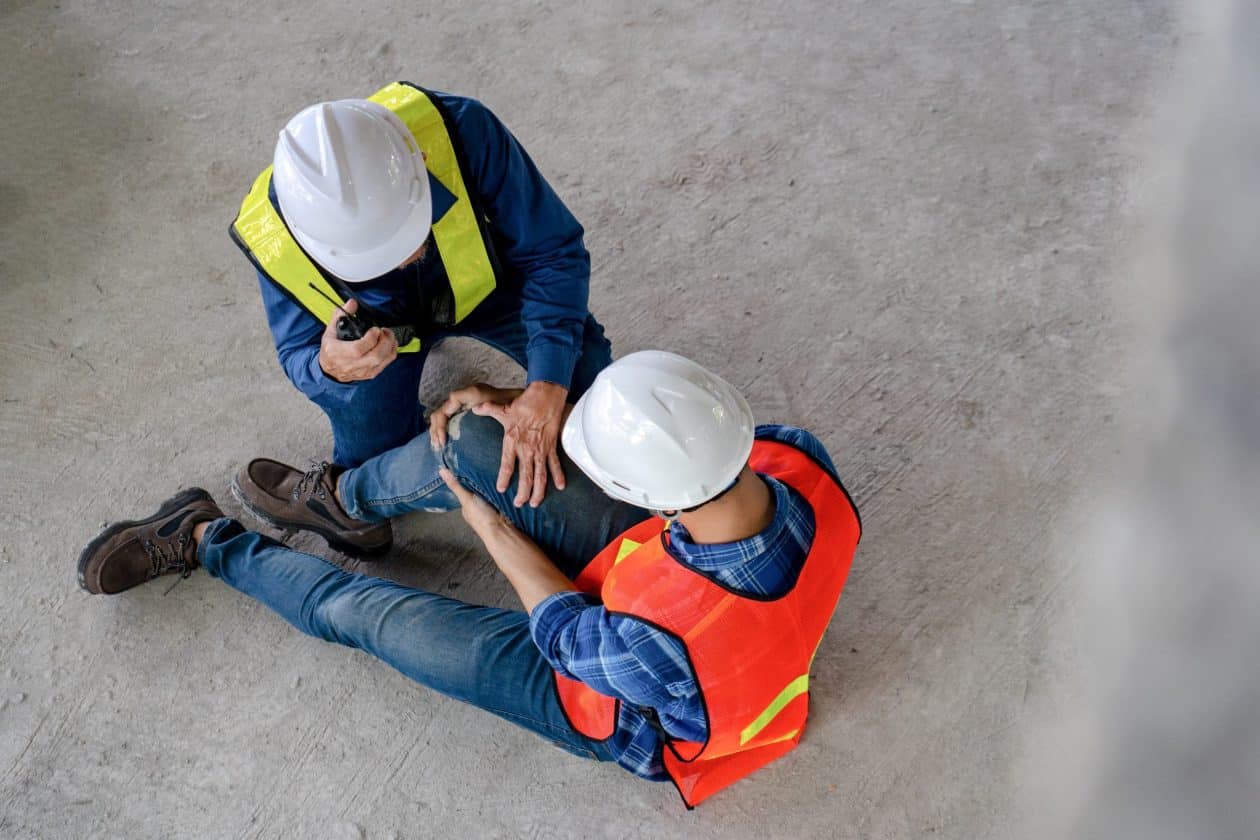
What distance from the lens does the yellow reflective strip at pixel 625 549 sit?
5.89 feet

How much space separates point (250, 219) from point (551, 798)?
1454 millimetres

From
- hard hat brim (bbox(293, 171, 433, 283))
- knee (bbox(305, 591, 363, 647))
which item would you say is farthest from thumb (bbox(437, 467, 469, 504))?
hard hat brim (bbox(293, 171, 433, 283))

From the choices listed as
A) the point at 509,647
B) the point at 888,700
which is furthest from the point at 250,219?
the point at 888,700

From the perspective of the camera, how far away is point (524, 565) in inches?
78.0

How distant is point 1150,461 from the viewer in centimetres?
258

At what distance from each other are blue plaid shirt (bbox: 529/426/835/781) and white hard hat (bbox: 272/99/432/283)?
Result: 31.3 inches

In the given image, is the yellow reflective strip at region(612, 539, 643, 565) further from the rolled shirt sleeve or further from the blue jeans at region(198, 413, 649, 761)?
the rolled shirt sleeve

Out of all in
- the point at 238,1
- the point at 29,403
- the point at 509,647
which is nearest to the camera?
the point at 509,647

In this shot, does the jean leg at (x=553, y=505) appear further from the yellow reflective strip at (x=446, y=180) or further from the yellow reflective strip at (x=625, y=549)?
the yellow reflective strip at (x=446, y=180)

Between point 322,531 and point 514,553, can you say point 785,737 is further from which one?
point 322,531

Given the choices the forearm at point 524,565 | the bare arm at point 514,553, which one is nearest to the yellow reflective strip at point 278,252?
the bare arm at point 514,553

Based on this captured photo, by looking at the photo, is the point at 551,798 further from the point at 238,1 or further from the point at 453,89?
the point at 238,1

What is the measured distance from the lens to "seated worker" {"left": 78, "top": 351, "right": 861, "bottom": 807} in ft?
5.08

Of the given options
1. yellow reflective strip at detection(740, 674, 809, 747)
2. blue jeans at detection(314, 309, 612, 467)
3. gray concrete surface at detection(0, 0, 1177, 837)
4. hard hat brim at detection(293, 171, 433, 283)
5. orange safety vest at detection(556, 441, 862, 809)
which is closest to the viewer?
orange safety vest at detection(556, 441, 862, 809)
